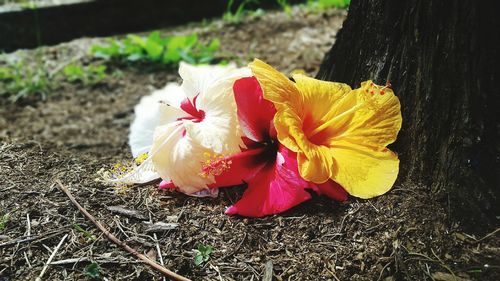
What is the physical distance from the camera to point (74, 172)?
87.9 inches

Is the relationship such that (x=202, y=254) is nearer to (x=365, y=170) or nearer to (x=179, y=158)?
(x=179, y=158)

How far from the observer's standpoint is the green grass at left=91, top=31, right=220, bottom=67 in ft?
13.7

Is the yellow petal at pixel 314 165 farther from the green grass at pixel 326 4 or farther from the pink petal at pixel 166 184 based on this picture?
the green grass at pixel 326 4

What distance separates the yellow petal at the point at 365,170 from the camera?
6.23ft

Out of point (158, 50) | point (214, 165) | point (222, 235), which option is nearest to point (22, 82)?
point (158, 50)

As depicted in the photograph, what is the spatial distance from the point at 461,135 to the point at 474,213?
0.27 metres

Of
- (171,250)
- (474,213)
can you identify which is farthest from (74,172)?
(474,213)

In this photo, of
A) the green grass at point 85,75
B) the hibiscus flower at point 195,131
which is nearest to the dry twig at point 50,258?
the hibiscus flower at point 195,131

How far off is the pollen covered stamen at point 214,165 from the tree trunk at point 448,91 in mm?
655

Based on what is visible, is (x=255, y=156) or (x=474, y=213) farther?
(x=255, y=156)

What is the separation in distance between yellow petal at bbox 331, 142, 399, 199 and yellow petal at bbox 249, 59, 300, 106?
10.3 inches

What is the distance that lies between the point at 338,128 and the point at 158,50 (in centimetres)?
249

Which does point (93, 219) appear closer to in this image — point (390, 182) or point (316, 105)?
point (316, 105)

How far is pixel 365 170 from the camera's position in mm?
1926
